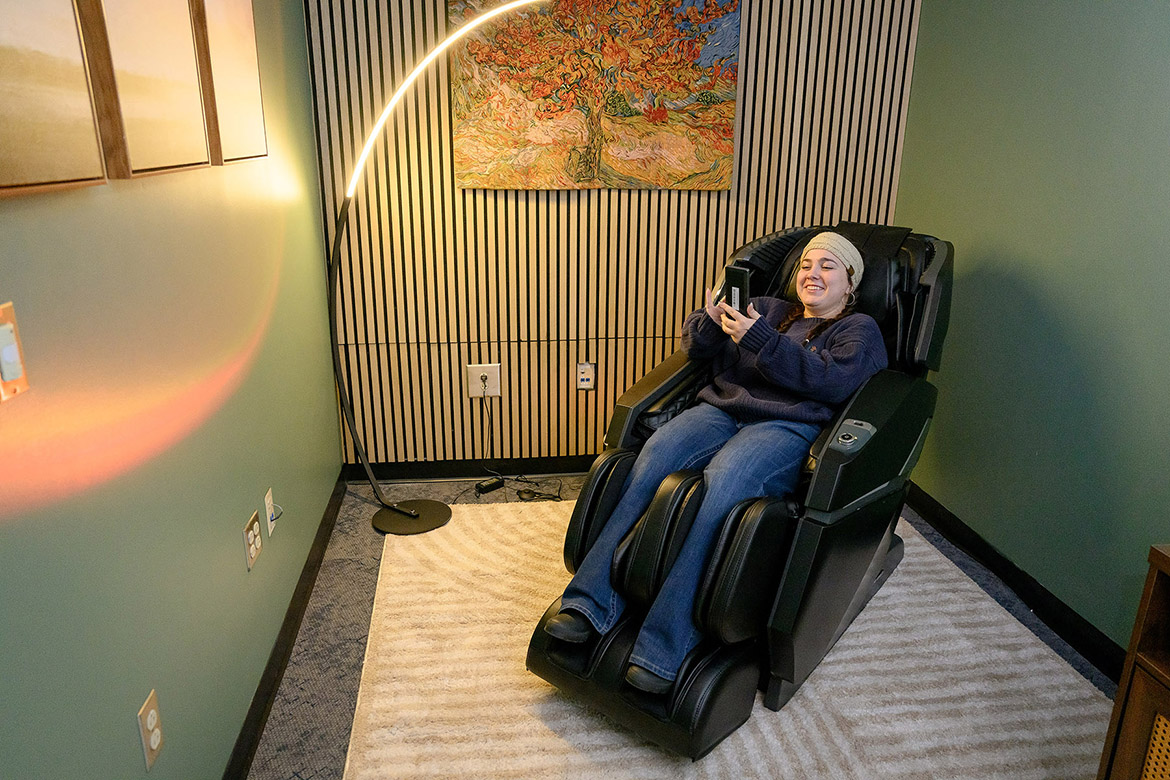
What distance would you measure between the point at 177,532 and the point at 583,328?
2.01 metres

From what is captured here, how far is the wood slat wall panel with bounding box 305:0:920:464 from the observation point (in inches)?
115

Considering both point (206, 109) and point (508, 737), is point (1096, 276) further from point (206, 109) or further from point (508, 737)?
point (206, 109)

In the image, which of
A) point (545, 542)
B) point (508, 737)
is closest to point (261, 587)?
point (508, 737)

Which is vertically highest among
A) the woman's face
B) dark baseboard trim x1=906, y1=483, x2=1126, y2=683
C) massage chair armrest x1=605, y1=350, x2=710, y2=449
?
the woman's face

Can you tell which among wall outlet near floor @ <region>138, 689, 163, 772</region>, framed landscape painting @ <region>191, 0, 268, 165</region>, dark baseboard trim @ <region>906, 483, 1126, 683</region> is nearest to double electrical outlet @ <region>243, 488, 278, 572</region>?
wall outlet near floor @ <region>138, 689, 163, 772</region>

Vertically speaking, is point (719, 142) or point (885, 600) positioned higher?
point (719, 142)

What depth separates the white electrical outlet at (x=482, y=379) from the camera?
127 inches

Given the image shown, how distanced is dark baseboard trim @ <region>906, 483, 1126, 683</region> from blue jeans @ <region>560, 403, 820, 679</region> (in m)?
0.99

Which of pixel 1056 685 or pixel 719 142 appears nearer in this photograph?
pixel 1056 685

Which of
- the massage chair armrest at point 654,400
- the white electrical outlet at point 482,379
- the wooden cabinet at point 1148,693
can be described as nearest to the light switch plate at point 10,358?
the massage chair armrest at point 654,400

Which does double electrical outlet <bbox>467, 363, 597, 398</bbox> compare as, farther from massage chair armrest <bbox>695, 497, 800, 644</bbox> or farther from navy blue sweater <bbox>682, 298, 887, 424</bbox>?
massage chair armrest <bbox>695, 497, 800, 644</bbox>

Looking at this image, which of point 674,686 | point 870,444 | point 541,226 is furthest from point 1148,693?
point 541,226

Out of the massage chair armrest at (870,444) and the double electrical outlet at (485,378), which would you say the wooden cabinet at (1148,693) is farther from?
the double electrical outlet at (485,378)

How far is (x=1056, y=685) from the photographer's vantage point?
2.12m
